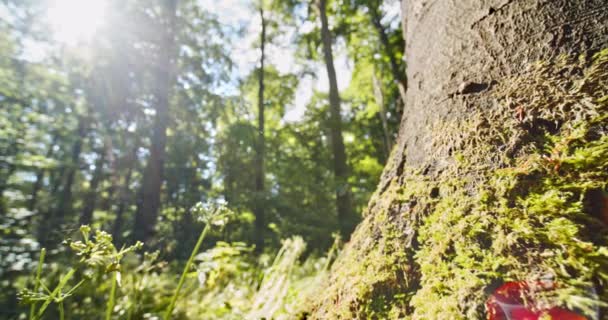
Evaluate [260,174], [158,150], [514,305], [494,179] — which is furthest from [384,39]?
[514,305]

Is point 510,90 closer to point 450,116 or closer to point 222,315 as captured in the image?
point 450,116

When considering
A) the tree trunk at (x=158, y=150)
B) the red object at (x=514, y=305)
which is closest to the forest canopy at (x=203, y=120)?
the tree trunk at (x=158, y=150)

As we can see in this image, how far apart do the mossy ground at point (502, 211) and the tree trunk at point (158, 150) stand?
22.9ft

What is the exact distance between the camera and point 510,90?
0.99 meters

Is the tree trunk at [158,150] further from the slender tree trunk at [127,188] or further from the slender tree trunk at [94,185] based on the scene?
the slender tree trunk at [94,185]

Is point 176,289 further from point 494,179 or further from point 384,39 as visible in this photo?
point 384,39

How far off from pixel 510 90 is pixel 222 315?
196 centimetres

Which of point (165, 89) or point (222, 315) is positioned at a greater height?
point (165, 89)

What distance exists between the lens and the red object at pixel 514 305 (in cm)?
62

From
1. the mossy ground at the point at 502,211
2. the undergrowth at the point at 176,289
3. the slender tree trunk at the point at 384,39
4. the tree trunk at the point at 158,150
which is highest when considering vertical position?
the slender tree trunk at the point at 384,39

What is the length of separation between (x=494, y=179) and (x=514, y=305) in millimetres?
364

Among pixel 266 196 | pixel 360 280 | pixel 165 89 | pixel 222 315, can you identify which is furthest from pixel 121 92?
pixel 360 280

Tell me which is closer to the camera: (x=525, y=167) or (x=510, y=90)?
(x=525, y=167)

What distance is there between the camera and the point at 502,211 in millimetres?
818
